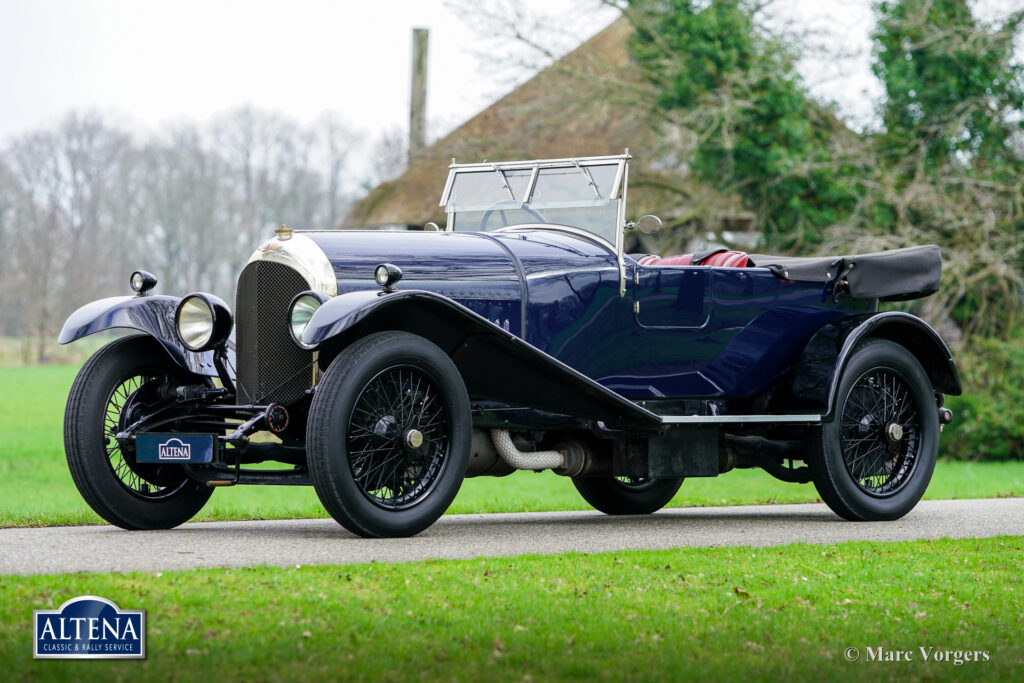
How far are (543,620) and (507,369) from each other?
253 cm

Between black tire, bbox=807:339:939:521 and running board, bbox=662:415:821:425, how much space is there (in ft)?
0.45

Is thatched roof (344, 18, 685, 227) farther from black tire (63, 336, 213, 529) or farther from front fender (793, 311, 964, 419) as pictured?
black tire (63, 336, 213, 529)

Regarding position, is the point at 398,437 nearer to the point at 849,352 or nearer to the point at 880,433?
the point at 849,352

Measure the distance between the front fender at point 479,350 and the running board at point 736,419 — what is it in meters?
0.16

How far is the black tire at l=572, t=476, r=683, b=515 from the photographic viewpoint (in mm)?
9328

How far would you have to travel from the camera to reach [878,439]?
340 inches

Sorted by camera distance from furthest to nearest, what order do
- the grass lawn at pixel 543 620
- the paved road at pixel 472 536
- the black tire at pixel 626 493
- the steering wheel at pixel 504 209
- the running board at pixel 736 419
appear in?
the black tire at pixel 626 493, the steering wheel at pixel 504 209, the running board at pixel 736 419, the paved road at pixel 472 536, the grass lawn at pixel 543 620

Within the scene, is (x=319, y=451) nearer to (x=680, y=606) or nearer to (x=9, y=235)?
(x=680, y=606)

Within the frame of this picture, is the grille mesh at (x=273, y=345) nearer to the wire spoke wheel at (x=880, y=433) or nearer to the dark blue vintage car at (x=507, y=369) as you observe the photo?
the dark blue vintage car at (x=507, y=369)

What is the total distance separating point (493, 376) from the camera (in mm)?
7297

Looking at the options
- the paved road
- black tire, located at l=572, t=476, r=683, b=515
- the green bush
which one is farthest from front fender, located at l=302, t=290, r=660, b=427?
the green bush

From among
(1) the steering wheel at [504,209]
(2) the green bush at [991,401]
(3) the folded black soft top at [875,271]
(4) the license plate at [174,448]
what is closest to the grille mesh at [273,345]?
(4) the license plate at [174,448]

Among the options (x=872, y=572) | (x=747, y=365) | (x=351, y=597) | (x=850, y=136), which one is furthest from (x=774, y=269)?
(x=850, y=136)

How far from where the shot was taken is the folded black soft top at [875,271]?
8656 mm
